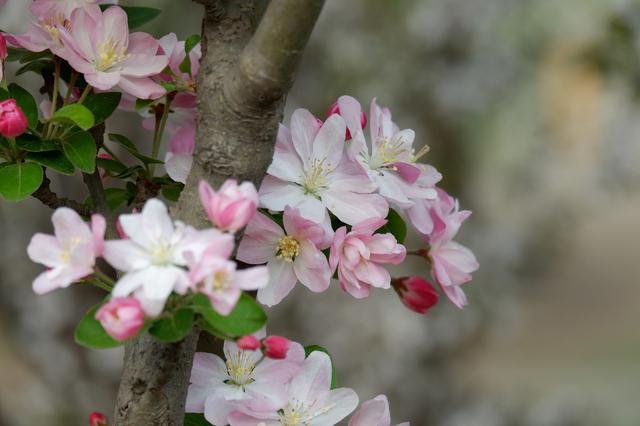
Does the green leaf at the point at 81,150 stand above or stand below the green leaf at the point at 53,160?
above

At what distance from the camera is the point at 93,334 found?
0.58 metres

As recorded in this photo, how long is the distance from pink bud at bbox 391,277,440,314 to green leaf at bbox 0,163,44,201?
1.14ft

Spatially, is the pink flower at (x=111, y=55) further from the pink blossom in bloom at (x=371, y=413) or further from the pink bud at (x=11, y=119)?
the pink blossom in bloom at (x=371, y=413)

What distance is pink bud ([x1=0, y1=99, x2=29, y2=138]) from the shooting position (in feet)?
2.06

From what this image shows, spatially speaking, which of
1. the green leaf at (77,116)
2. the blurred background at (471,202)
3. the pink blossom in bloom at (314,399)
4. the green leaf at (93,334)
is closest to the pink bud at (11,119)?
the green leaf at (77,116)

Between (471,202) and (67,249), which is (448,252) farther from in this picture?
(471,202)

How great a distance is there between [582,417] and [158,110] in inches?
114

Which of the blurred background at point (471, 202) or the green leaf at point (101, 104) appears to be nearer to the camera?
the green leaf at point (101, 104)

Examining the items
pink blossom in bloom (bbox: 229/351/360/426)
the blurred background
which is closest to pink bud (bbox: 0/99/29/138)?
pink blossom in bloom (bbox: 229/351/360/426)

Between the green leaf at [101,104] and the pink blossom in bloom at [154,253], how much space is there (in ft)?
0.60

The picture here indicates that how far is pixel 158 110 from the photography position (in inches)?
31.0

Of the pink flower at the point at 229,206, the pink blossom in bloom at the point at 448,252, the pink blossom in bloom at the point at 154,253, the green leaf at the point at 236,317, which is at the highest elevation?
the pink flower at the point at 229,206

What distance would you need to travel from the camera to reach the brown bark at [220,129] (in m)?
0.59

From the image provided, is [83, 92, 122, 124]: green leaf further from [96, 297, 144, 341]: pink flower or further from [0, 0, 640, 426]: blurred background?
[0, 0, 640, 426]: blurred background
